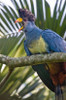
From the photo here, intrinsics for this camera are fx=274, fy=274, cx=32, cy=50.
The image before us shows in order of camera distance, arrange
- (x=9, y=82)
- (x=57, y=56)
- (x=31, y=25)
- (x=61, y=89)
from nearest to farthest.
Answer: (x=57, y=56)
(x=61, y=89)
(x=31, y=25)
(x=9, y=82)

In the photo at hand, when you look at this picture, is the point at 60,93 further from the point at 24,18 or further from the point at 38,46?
the point at 24,18

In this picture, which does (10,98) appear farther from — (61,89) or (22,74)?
(61,89)

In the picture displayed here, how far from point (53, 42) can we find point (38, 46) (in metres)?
0.21

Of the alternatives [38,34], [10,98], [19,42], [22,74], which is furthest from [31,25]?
[10,98]

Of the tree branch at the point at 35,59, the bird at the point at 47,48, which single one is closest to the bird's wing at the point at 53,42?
the bird at the point at 47,48

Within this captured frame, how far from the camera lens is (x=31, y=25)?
3133 millimetres

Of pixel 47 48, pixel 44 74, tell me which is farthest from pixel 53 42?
pixel 44 74

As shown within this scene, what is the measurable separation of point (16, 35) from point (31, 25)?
1.46 feet

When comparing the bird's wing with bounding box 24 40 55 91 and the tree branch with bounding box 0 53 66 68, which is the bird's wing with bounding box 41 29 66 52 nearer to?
the bird's wing with bounding box 24 40 55 91

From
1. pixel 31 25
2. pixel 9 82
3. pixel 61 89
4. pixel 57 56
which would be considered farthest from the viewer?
pixel 9 82

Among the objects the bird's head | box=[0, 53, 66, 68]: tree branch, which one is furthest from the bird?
box=[0, 53, 66, 68]: tree branch

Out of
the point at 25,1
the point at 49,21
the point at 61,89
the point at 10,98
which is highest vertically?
the point at 25,1

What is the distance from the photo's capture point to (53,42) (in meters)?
3.02

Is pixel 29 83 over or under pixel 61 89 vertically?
under
